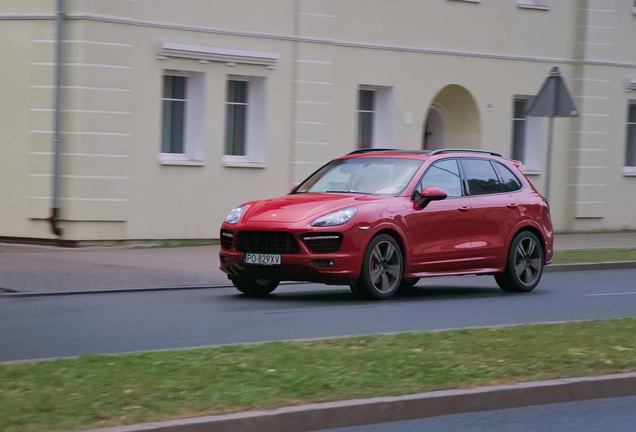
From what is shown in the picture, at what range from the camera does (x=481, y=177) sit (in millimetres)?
15555

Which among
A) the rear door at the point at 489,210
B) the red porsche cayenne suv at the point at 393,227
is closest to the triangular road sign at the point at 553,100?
the red porsche cayenne suv at the point at 393,227

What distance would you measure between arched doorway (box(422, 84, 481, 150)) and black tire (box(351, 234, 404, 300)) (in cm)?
1260

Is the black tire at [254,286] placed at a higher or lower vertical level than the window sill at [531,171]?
lower

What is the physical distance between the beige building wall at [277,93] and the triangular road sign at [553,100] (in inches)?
184

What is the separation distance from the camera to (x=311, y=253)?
43.9 ft

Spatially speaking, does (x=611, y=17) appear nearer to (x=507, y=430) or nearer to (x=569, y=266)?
(x=569, y=266)

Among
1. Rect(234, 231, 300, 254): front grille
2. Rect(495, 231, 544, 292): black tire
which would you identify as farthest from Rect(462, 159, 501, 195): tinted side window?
Rect(234, 231, 300, 254): front grille

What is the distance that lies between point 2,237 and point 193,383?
13.4m

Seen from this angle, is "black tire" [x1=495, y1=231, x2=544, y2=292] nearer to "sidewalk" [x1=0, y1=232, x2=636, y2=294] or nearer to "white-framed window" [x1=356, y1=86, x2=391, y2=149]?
"sidewalk" [x1=0, y1=232, x2=636, y2=294]

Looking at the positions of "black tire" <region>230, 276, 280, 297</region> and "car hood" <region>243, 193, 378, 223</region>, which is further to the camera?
"black tire" <region>230, 276, 280, 297</region>

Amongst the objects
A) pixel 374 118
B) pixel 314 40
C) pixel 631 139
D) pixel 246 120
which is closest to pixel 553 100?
pixel 314 40

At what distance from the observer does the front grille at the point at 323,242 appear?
43.9ft

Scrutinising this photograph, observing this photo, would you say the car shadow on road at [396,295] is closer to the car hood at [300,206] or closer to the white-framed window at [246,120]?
the car hood at [300,206]

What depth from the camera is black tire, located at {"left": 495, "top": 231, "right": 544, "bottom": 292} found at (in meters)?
15.6
